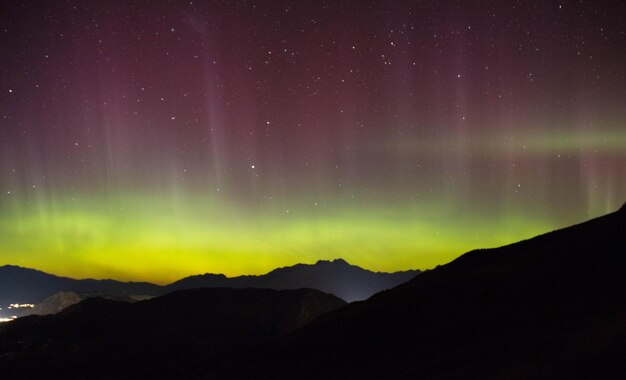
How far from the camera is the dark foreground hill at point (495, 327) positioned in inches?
527

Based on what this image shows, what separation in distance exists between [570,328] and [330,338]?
557 inches

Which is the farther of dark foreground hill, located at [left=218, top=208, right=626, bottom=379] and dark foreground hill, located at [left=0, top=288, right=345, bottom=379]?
dark foreground hill, located at [left=0, top=288, right=345, bottom=379]

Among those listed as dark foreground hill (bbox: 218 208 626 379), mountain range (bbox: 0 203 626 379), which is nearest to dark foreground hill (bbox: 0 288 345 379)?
mountain range (bbox: 0 203 626 379)

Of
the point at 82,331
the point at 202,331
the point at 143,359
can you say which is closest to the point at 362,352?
the point at 143,359

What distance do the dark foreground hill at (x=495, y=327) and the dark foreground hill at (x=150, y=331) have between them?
2827 cm

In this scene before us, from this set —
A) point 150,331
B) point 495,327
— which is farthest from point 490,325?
point 150,331

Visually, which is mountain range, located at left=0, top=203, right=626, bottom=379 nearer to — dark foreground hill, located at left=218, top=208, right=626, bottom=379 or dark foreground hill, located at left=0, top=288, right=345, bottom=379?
dark foreground hill, located at left=218, top=208, right=626, bottom=379

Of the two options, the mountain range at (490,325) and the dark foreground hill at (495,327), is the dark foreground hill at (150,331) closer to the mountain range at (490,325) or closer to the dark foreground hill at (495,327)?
the mountain range at (490,325)

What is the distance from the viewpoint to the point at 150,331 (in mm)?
90812

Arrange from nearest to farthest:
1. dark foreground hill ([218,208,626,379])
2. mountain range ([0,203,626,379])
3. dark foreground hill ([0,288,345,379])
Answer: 1. dark foreground hill ([218,208,626,379])
2. mountain range ([0,203,626,379])
3. dark foreground hill ([0,288,345,379])

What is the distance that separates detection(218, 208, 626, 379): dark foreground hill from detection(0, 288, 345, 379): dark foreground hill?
28.3 metres

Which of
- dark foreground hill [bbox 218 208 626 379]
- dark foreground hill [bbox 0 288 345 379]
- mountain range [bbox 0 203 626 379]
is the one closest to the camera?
dark foreground hill [bbox 218 208 626 379]

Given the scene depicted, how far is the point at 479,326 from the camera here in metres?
20.3

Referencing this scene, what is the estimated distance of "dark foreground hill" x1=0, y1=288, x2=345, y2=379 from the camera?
63812mm
